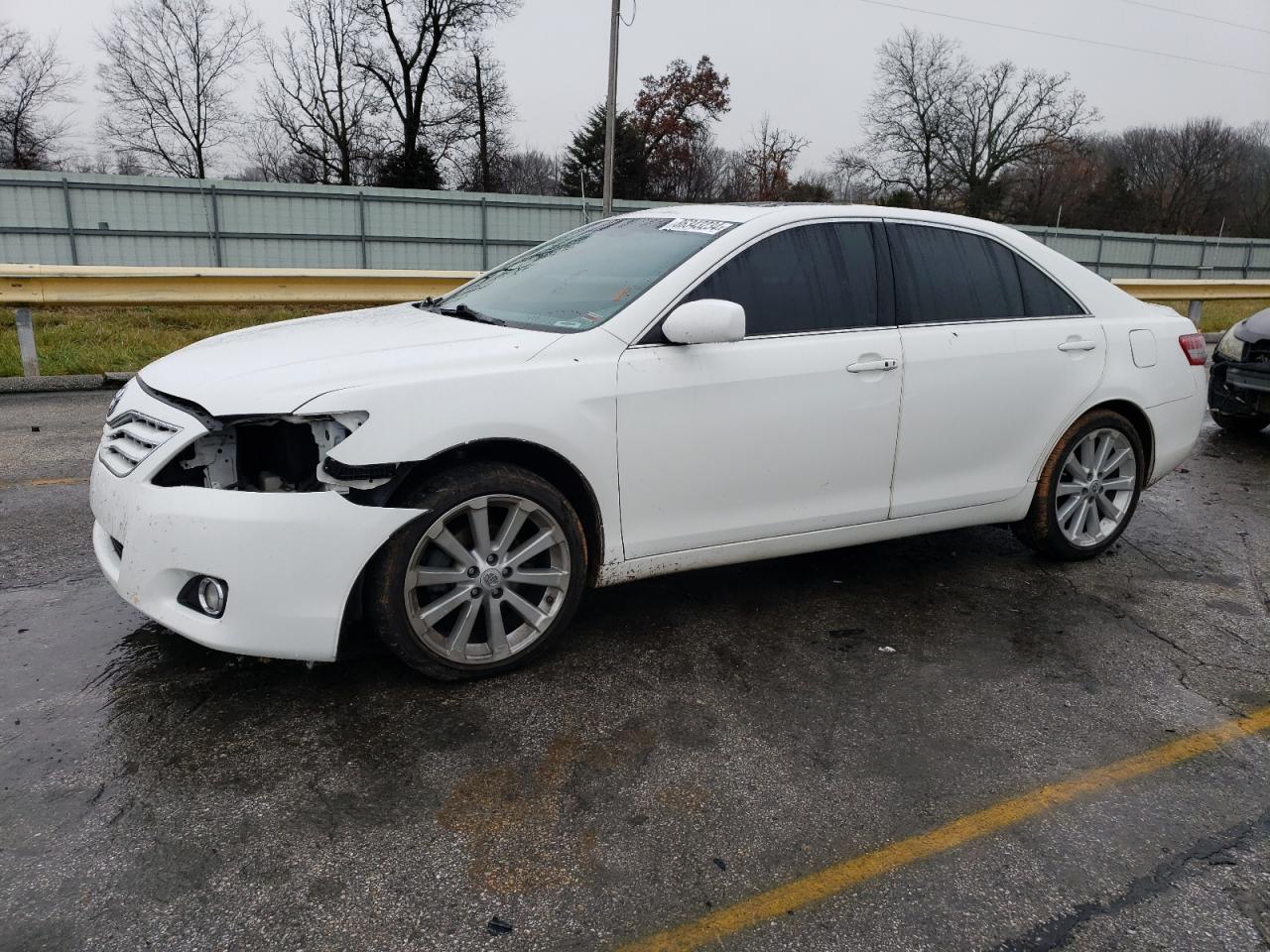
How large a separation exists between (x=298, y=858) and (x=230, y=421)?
1.29 metres

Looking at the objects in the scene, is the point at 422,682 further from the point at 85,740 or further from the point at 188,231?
the point at 188,231

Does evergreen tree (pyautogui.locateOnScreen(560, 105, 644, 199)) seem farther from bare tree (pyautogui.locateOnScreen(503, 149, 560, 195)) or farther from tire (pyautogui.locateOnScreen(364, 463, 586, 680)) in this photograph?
tire (pyautogui.locateOnScreen(364, 463, 586, 680))

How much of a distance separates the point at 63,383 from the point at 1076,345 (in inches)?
343

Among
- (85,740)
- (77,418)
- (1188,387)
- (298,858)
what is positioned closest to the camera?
(298,858)

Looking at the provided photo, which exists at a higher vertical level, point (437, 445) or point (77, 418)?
point (437, 445)

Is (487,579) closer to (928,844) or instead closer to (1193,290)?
(928,844)

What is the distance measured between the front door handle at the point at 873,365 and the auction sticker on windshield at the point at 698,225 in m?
0.73

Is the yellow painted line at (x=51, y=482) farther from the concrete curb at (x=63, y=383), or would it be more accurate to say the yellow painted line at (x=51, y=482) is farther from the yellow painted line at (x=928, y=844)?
the yellow painted line at (x=928, y=844)

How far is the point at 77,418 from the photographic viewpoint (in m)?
7.45

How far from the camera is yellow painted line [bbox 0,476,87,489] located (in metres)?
A: 5.46

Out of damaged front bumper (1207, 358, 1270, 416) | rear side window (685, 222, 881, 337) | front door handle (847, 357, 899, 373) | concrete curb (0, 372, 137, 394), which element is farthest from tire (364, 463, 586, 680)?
concrete curb (0, 372, 137, 394)

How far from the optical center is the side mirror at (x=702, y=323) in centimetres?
329

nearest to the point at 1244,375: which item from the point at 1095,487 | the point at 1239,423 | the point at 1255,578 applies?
the point at 1239,423

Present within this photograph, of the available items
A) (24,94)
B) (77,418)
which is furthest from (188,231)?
(24,94)
